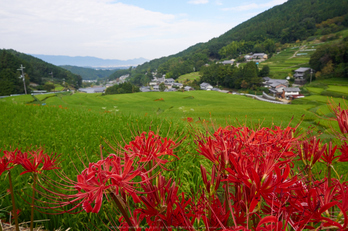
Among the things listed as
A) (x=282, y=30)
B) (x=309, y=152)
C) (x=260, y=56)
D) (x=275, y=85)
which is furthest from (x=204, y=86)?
(x=309, y=152)

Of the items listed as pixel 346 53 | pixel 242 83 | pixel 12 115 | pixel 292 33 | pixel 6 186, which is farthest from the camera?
pixel 292 33

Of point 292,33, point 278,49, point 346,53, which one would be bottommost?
point 346,53

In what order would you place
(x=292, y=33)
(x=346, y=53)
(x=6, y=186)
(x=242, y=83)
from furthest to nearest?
(x=292, y=33) → (x=242, y=83) → (x=346, y=53) → (x=6, y=186)

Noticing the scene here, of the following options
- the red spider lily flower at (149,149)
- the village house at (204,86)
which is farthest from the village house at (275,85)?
the red spider lily flower at (149,149)

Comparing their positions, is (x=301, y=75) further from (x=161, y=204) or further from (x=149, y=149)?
(x=161, y=204)

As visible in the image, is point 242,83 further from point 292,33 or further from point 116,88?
point 292,33

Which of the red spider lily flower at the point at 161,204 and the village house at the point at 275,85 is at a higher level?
the red spider lily flower at the point at 161,204

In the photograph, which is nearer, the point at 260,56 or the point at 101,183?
the point at 101,183

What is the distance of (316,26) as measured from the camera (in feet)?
339

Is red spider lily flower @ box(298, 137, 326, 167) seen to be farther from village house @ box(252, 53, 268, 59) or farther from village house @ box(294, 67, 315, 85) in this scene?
village house @ box(252, 53, 268, 59)

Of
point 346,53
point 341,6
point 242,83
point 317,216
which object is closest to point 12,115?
point 317,216

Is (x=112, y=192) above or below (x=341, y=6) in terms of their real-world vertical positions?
below

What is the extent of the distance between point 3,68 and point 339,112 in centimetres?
8417

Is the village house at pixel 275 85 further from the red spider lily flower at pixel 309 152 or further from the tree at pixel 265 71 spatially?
the red spider lily flower at pixel 309 152
